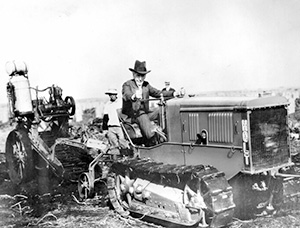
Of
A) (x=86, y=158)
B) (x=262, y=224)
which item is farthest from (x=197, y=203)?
(x=86, y=158)

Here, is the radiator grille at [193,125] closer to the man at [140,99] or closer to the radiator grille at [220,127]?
the radiator grille at [220,127]

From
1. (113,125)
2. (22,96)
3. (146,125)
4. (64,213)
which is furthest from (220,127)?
(22,96)

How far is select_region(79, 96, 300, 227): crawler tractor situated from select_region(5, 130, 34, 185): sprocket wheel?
3847 millimetres

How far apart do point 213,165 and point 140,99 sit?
2068 mm

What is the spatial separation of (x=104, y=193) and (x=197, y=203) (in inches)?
160

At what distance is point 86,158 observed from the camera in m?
10.9

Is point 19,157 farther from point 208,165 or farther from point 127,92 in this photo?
point 208,165

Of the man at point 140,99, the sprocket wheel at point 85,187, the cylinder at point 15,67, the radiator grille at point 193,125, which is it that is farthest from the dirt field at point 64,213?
the cylinder at point 15,67

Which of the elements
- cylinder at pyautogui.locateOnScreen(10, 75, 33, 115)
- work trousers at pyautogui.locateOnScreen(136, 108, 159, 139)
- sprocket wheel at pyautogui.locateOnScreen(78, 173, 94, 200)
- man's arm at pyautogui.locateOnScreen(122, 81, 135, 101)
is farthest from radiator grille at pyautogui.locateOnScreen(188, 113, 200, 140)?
cylinder at pyautogui.locateOnScreen(10, 75, 33, 115)

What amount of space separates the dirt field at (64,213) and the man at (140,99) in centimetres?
183

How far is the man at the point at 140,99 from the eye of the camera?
8586mm

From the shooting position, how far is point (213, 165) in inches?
287

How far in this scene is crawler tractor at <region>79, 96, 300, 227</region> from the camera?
689cm

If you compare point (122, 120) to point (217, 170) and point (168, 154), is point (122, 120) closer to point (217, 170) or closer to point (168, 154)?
point (168, 154)
